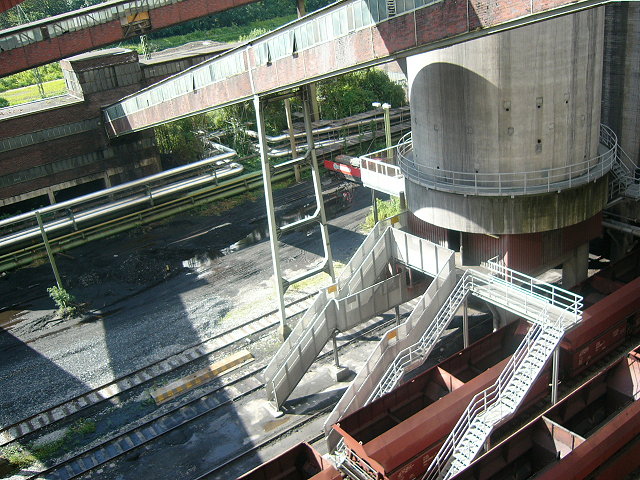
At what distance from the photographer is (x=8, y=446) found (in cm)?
2030

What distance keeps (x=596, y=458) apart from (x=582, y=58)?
11524mm

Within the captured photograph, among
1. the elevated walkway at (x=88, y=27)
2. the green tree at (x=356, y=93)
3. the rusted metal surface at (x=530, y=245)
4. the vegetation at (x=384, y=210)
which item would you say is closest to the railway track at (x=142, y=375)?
the vegetation at (x=384, y=210)

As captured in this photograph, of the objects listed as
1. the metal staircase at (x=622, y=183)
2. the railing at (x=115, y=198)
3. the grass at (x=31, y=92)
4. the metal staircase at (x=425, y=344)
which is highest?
the grass at (x=31, y=92)

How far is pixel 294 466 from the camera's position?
1641cm

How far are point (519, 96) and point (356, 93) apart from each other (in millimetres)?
31389

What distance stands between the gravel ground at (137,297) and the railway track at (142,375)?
403mm

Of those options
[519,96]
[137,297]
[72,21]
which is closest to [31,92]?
[72,21]

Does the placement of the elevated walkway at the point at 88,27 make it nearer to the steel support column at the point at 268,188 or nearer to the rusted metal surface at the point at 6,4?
the rusted metal surface at the point at 6,4

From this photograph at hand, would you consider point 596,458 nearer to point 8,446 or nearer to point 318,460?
point 318,460

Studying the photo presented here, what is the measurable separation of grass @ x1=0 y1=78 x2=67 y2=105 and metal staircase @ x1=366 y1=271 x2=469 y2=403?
4233 centimetres

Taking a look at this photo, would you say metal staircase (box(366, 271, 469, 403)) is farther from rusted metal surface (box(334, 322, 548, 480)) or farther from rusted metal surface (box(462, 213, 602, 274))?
rusted metal surface (box(462, 213, 602, 274))

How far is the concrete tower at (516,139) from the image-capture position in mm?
18906

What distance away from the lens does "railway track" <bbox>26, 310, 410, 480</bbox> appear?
1911 cm

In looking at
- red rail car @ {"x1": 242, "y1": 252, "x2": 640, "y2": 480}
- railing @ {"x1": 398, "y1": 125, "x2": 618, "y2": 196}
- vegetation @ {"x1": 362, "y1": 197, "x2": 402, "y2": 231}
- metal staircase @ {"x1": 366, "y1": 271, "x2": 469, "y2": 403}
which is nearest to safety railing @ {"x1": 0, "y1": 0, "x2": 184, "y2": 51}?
vegetation @ {"x1": 362, "y1": 197, "x2": 402, "y2": 231}
